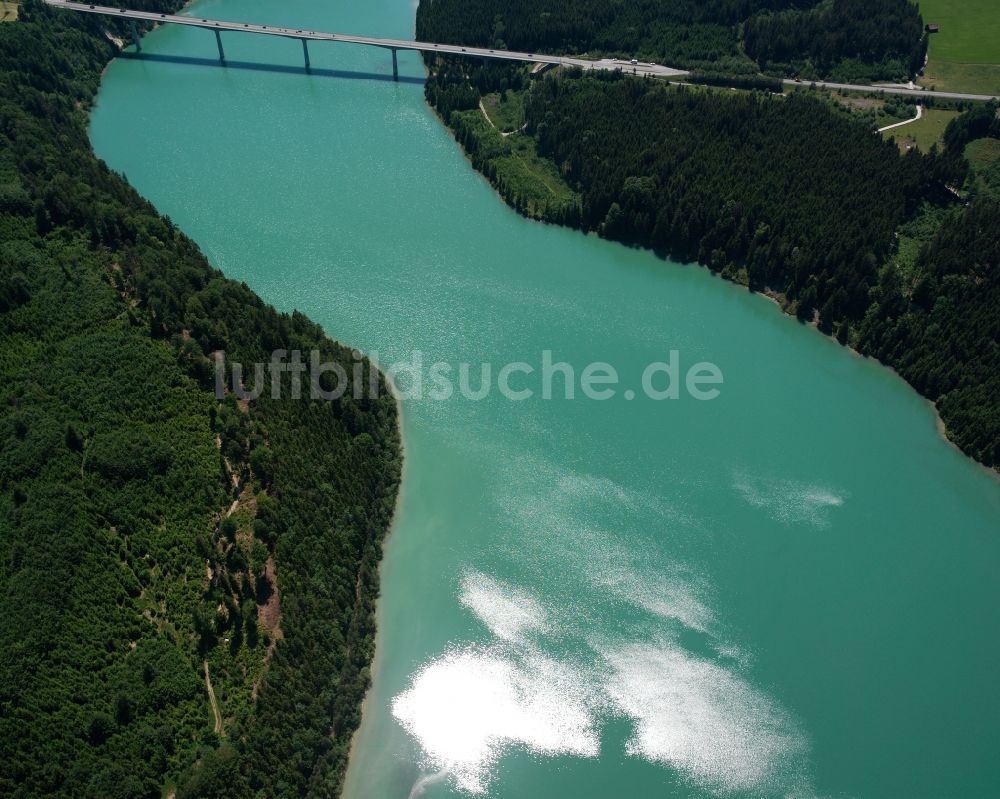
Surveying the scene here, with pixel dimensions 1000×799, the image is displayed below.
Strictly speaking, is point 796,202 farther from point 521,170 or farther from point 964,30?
point 964,30

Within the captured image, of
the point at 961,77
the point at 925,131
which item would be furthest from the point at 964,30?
the point at 925,131

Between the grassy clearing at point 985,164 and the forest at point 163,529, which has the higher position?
the grassy clearing at point 985,164

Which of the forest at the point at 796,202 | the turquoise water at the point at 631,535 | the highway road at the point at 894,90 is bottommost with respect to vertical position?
the turquoise water at the point at 631,535

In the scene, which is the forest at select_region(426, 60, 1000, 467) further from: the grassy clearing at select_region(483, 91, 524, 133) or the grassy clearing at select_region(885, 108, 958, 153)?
the grassy clearing at select_region(885, 108, 958, 153)

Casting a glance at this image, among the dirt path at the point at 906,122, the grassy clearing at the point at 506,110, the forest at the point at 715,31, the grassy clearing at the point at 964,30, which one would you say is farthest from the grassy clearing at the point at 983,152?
the grassy clearing at the point at 506,110

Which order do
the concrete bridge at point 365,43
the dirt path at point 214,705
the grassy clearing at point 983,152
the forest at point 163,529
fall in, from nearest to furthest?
the forest at point 163,529 < the dirt path at point 214,705 < the grassy clearing at point 983,152 < the concrete bridge at point 365,43

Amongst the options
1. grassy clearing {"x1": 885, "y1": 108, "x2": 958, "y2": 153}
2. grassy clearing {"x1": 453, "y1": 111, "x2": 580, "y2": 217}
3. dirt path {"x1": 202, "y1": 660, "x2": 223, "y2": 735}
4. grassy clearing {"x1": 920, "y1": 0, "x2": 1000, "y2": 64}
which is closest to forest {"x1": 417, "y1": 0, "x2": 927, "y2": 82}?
grassy clearing {"x1": 920, "y1": 0, "x2": 1000, "y2": 64}

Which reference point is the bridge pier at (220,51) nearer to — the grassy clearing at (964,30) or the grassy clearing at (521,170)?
the grassy clearing at (521,170)
